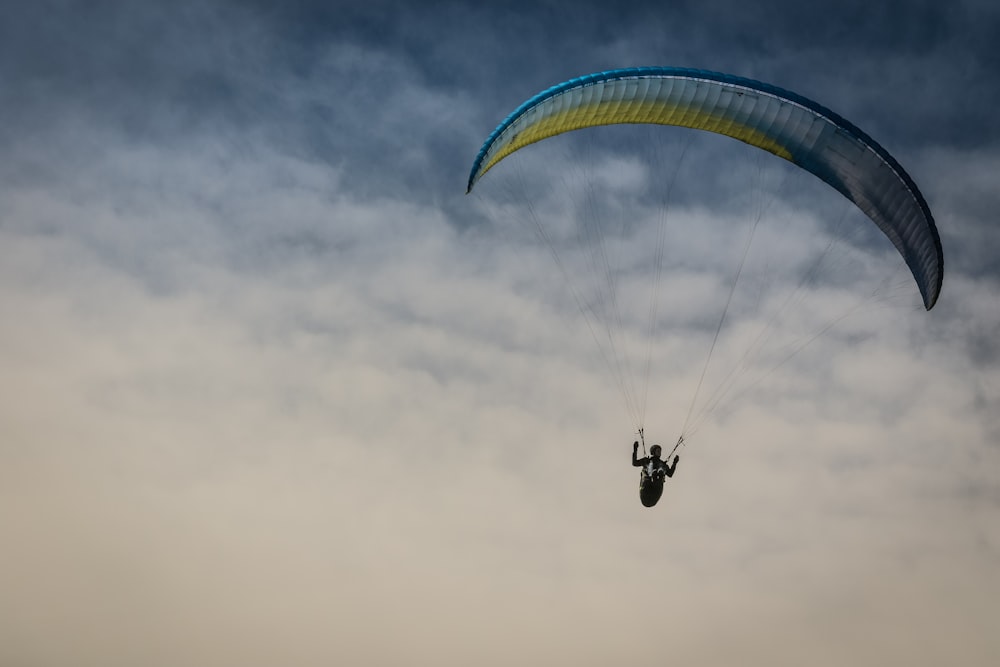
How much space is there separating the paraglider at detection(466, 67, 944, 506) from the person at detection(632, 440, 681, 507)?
0.08 feet

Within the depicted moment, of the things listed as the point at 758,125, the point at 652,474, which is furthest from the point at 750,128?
the point at 652,474

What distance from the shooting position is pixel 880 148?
84.9ft

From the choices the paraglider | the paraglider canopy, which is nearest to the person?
the paraglider

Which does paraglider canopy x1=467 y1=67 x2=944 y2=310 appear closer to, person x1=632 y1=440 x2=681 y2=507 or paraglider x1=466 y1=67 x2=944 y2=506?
paraglider x1=466 y1=67 x2=944 y2=506

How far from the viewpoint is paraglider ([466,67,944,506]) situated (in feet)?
85.0

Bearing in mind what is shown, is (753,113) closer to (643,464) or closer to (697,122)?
(697,122)

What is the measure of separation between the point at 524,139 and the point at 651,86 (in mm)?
3445

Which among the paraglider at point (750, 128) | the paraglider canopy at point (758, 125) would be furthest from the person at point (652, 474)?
the paraglider canopy at point (758, 125)

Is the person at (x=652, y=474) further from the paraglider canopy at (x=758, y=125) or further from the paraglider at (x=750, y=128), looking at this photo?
the paraglider canopy at (x=758, y=125)

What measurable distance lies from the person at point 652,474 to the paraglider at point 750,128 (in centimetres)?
2

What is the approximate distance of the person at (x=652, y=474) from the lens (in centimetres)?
2734

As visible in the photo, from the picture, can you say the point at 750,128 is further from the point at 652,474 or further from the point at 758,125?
the point at 652,474

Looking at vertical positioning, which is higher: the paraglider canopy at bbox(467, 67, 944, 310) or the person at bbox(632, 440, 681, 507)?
the paraglider canopy at bbox(467, 67, 944, 310)

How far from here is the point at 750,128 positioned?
87.8ft
